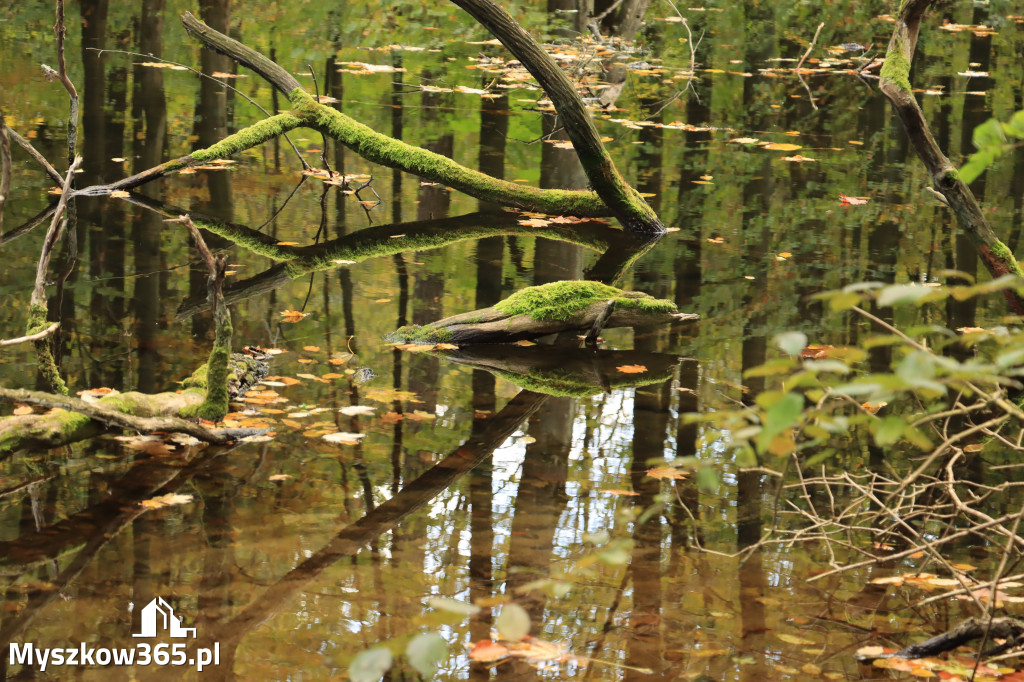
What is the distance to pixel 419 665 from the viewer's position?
162cm

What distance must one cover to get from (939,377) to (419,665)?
4.06ft

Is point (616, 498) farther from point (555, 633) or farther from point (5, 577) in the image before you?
point (5, 577)

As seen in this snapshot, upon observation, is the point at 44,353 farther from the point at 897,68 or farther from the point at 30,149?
the point at 897,68

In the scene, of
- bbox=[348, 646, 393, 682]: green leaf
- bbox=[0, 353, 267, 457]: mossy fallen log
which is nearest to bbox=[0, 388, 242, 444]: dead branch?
bbox=[0, 353, 267, 457]: mossy fallen log

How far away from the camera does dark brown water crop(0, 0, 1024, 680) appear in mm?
3865

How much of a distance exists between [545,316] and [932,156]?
2589mm

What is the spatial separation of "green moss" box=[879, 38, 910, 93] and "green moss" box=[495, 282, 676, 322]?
6.71 ft

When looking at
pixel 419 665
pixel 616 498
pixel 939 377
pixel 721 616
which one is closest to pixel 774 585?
pixel 721 616

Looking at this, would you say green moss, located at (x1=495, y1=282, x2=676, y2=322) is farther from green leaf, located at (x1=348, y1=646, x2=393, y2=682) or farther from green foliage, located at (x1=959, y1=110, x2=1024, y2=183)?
green leaf, located at (x1=348, y1=646, x2=393, y2=682)

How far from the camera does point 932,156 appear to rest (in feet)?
19.5

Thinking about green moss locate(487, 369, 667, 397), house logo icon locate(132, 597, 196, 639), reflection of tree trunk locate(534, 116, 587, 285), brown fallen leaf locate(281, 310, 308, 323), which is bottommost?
house logo icon locate(132, 597, 196, 639)

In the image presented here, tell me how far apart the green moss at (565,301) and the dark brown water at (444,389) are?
24 cm

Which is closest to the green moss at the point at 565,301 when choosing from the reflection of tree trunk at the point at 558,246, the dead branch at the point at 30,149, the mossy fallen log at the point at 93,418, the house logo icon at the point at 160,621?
the reflection of tree trunk at the point at 558,246

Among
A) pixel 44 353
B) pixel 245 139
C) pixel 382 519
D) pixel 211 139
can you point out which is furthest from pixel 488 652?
pixel 211 139
